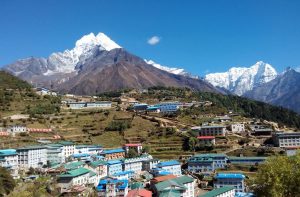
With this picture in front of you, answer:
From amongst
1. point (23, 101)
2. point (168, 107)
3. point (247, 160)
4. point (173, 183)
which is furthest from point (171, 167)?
point (23, 101)

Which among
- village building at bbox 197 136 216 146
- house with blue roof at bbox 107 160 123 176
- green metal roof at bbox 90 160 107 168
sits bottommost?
house with blue roof at bbox 107 160 123 176

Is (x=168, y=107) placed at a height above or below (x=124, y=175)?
above

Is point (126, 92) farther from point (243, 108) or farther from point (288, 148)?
point (288, 148)

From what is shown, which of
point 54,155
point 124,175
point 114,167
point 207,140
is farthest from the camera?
point 207,140

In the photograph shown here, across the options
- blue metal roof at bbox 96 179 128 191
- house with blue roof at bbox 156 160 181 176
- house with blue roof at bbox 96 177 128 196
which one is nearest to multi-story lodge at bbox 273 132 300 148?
house with blue roof at bbox 156 160 181 176

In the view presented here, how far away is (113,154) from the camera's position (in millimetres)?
71500

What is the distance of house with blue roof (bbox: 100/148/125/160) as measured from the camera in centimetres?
7031

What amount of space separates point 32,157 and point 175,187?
2642cm

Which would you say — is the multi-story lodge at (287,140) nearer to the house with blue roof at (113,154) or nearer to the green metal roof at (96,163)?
the house with blue roof at (113,154)

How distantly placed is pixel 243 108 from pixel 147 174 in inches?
3117

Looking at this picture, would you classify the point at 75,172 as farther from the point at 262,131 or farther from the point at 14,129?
the point at 262,131

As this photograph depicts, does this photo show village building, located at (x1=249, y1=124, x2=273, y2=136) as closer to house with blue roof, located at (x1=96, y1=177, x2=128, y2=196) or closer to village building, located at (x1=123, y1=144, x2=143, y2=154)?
village building, located at (x1=123, y1=144, x2=143, y2=154)

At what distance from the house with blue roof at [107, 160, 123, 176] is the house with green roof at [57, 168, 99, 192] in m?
6.94

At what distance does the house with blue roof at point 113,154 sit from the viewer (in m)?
70.3
